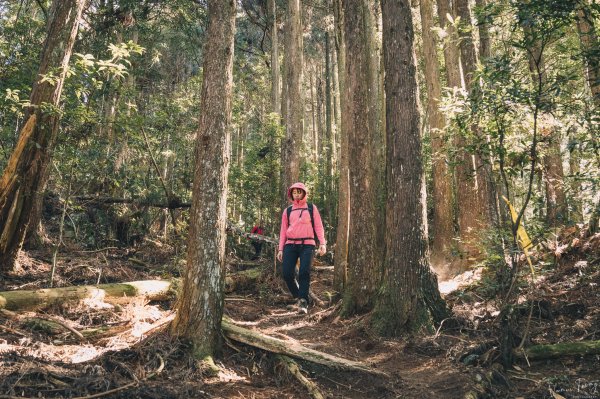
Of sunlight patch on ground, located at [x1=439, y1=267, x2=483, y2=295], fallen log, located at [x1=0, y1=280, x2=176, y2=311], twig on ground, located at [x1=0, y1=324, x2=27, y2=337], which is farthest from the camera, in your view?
sunlight patch on ground, located at [x1=439, y1=267, x2=483, y2=295]

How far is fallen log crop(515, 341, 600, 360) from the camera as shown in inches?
147

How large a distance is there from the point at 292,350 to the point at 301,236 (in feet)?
9.88

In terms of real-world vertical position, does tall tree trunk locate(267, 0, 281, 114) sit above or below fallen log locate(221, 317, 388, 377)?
above

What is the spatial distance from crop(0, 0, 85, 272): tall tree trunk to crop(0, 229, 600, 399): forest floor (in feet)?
2.33

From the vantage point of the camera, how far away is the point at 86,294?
6102 millimetres

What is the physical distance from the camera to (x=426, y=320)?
5371 millimetres

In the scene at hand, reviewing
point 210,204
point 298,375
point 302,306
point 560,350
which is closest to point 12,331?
point 210,204

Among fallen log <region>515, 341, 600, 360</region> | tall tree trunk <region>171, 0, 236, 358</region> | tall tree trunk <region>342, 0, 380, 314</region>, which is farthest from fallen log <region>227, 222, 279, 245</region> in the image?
fallen log <region>515, 341, 600, 360</region>

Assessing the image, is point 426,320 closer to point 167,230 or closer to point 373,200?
point 373,200

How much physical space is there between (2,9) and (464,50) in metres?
17.4

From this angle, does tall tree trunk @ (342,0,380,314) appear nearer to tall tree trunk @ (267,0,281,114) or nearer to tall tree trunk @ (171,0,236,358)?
tall tree trunk @ (171,0,236,358)

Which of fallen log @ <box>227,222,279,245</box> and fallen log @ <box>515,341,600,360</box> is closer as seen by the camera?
fallen log @ <box>515,341,600,360</box>

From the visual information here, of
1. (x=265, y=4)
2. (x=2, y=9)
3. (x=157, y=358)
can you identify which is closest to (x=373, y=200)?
(x=157, y=358)

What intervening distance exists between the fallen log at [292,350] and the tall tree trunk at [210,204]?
277 mm
